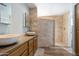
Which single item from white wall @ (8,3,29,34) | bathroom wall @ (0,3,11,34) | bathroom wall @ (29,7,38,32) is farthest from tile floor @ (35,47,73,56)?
bathroom wall @ (0,3,11,34)

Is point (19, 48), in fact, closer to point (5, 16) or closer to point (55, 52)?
point (5, 16)

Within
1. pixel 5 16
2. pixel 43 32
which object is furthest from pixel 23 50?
pixel 43 32

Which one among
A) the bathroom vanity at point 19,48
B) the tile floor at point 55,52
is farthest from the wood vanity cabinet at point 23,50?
the tile floor at point 55,52

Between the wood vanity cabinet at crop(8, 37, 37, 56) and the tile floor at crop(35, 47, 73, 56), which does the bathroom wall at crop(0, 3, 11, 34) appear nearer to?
the wood vanity cabinet at crop(8, 37, 37, 56)

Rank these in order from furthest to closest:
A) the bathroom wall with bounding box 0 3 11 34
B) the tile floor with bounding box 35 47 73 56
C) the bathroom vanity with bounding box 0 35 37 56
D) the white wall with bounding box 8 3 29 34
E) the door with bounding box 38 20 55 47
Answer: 1. the door with bounding box 38 20 55 47
2. the tile floor with bounding box 35 47 73 56
3. the white wall with bounding box 8 3 29 34
4. the bathroom wall with bounding box 0 3 11 34
5. the bathroom vanity with bounding box 0 35 37 56

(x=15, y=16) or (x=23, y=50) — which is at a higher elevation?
(x=15, y=16)

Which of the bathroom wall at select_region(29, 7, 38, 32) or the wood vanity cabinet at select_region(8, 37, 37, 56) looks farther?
the bathroom wall at select_region(29, 7, 38, 32)

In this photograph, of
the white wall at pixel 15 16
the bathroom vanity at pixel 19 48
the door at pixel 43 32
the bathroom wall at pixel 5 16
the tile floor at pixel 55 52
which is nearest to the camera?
the bathroom vanity at pixel 19 48

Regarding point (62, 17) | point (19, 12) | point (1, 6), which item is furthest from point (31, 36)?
point (1, 6)

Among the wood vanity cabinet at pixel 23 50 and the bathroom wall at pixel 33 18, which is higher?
the bathroom wall at pixel 33 18

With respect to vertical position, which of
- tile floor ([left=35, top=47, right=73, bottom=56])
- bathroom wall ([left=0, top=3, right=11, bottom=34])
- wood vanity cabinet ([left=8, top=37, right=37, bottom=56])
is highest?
bathroom wall ([left=0, top=3, right=11, bottom=34])

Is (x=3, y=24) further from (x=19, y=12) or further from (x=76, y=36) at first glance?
(x=76, y=36)

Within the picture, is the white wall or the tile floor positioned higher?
the white wall

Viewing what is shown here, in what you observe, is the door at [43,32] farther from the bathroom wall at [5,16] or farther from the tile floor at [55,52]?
the bathroom wall at [5,16]
